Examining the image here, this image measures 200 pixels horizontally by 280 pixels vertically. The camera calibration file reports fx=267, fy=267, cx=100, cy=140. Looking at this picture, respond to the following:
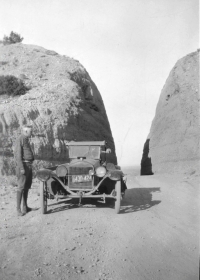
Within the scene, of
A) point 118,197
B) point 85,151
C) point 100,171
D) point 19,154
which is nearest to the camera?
point 19,154

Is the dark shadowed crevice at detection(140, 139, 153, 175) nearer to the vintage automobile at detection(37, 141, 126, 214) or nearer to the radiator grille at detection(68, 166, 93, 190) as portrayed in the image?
the vintage automobile at detection(37, 141, 126, 214)

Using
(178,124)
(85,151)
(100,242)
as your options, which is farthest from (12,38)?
(100,242)

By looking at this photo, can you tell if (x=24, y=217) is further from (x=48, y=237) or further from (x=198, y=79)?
Answer: (x=198, y=79)

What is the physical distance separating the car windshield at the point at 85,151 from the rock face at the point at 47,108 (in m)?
4.60

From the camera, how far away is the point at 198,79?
2117 cm

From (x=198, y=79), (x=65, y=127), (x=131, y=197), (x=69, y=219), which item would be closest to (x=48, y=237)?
(x=69, y=219)

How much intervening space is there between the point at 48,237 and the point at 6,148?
327 inches

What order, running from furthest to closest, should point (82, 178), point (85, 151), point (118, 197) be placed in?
point (85, 151) < point (82, 178) < point (118, 197)

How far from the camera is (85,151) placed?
8.48 m

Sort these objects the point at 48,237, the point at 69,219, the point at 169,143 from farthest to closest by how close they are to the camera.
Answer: the point at 169,143, the point at 69,219, the point at 48,237

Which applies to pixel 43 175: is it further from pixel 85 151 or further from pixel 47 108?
pixel 47 108

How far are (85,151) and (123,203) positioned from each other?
6.53 ft

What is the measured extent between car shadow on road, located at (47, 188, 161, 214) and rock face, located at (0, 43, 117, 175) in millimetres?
4911

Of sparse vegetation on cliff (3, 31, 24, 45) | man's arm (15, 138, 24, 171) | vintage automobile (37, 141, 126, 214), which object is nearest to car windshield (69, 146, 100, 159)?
vintage automobile (37, 141, 126, 214)
